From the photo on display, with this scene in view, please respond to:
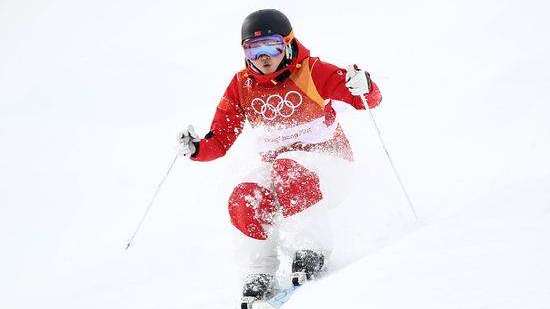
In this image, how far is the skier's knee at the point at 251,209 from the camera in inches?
148

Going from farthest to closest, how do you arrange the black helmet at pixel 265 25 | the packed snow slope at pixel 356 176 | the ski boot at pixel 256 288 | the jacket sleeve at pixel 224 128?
1. the jacket sleeve at pixel 224 128
2. the black helmet at pixel 265 25
3. the ski boot at pixel 256 288
4. the packed snow slope at pixel 356 176

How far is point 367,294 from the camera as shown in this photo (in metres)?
2.36

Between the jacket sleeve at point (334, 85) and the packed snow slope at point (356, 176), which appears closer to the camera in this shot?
the packed snow slope at point (356, 176)

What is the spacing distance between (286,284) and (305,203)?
0.59 meters

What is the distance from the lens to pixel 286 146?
4.36 metres

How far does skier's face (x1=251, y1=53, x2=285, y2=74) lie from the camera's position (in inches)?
164

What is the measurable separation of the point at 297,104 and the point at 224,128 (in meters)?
0.64

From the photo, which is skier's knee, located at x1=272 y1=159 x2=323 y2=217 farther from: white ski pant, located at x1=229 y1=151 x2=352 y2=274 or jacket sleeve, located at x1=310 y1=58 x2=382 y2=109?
jacket sleeve, located at x1=310 y1=58 x2=382 y2=109

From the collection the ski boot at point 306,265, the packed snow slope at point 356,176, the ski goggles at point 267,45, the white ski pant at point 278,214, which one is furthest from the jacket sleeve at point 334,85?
the ski boot at point 306,265

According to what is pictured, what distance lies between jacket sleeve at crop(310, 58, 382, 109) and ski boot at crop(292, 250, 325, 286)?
1.19 metres

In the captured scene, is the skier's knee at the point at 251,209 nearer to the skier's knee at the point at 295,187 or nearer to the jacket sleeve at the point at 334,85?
the skier's knee at the point at 295,187

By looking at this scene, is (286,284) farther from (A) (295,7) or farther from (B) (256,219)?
(A) (295,7)

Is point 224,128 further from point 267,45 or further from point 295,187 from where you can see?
point 295,187

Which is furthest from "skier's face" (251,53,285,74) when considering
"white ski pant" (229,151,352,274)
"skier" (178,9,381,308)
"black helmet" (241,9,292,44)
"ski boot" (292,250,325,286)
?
"ski boot" (292,250,325,286)
